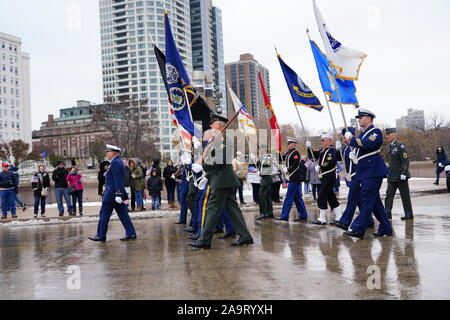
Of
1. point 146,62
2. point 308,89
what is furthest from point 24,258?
point 146,62

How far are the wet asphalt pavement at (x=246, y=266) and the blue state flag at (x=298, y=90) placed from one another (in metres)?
3.65

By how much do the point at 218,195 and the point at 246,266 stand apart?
1763 millimetres

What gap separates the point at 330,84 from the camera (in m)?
9.89

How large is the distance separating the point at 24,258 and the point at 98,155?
176 ft

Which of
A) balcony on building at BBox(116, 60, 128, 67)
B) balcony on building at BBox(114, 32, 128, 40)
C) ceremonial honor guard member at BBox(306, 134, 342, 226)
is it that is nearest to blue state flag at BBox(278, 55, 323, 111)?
ceremonial honor guard member at BBox(306, 134, 342, 226)

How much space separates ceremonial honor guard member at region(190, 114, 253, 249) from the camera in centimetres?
702

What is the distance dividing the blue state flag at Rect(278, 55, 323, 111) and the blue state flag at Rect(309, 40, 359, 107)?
101cm

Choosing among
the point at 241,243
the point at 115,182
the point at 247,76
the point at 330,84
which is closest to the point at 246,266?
the point at 241,243

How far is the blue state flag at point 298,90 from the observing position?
11180mm

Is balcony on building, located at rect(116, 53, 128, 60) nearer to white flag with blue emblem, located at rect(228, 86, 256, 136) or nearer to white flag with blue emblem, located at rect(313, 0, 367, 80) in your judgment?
white flag with blue emblem, located at rect(228, 86, 256, 136)

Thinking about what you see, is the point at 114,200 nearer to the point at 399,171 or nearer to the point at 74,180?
the point at 399,171

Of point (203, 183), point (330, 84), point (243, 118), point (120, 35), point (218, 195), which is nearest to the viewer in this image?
point (218, 195)

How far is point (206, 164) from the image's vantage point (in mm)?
7191
